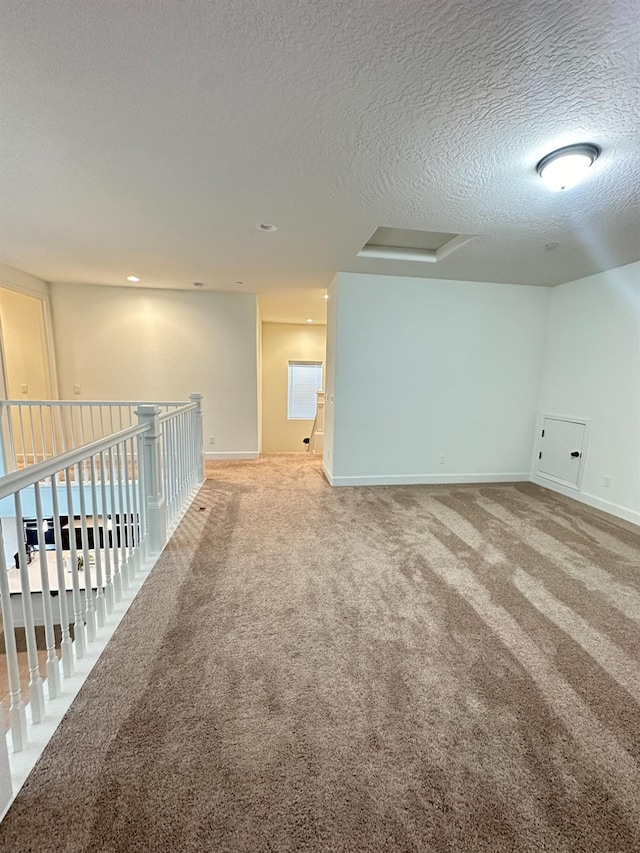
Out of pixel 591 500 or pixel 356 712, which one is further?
pixel 591 500

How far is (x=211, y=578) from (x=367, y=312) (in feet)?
10.2

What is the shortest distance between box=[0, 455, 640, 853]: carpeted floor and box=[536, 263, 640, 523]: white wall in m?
1.18

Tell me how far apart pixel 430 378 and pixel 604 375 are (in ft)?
5.68

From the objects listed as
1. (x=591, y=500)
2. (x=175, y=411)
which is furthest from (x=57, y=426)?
(x=591, y=500)

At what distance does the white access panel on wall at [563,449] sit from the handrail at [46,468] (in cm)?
446

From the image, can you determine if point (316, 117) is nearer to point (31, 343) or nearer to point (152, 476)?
point (152, 476)

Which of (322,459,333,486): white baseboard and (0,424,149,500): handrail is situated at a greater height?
(0,424,149,500): handrail

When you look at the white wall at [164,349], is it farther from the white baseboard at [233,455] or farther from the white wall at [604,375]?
the white wall at [604,375]

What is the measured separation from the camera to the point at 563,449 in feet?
13.4

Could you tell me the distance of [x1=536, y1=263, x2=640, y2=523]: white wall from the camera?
3.33 metres

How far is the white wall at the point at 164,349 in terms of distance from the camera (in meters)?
4.68

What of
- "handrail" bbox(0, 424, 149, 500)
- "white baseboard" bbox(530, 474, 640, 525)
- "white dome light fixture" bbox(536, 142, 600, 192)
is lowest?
"white baseboard" bbox(530, 474, 640, 525)

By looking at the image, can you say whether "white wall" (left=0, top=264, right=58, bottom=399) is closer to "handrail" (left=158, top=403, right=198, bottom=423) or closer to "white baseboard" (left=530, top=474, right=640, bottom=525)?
"handrail" (left=158, top=403, right=198, bottom=423)

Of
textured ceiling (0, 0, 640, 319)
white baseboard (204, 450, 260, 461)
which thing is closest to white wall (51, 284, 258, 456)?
white baseboard (204, 450, 260, 461)
